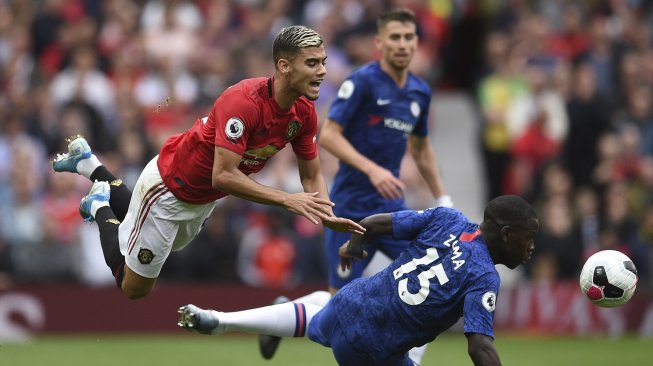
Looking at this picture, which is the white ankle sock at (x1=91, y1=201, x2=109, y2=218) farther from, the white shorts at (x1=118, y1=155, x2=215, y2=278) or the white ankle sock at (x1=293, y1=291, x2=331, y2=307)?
the white ankle sock at (x1=293, y1=291, x2=331, y2=307)

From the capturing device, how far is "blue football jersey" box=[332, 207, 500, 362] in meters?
8.02

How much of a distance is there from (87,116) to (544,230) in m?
6.62

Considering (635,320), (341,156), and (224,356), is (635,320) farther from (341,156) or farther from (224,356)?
(341,156)

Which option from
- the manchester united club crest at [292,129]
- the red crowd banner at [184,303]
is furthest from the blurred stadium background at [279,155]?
the manchester united club crest at [292,129]

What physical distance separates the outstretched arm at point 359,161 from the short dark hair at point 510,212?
6.06 feet

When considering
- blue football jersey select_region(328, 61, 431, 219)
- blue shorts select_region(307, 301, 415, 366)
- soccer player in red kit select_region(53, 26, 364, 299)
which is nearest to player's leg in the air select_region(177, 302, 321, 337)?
blue shorts select_region(307, 301, 415, 366)

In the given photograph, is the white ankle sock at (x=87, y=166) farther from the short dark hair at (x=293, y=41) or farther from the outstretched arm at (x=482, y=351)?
the outstretched arm at (x=482, y=351)

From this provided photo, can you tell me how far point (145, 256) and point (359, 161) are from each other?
1951mm

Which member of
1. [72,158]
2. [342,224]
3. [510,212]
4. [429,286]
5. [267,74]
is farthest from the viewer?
[267,74]

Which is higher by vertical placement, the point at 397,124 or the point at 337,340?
the point at 397,124

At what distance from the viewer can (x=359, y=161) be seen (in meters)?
10.2

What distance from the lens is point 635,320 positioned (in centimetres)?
1652

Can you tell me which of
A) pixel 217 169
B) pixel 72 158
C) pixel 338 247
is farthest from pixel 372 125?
pixel 72 158

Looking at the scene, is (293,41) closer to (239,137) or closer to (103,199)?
(239,137)
